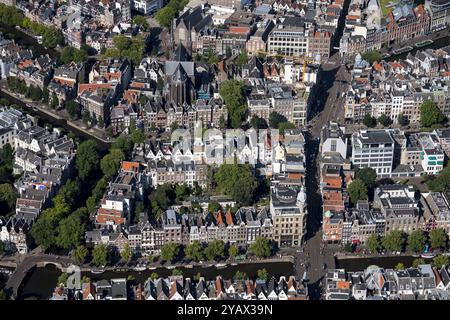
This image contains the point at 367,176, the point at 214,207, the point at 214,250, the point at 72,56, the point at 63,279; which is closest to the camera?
the point at 63,279

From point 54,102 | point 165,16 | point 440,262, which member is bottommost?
point 440,262

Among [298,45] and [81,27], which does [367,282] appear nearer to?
[298,45]

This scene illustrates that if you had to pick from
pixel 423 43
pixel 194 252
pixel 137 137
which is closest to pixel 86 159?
pixel 137 137

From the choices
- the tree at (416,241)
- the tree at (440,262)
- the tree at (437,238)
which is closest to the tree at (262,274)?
the tree at (416,241)

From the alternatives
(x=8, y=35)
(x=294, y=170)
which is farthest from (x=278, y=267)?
(x=8, y=35)

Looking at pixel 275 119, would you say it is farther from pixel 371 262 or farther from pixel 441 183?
pixel 371 262

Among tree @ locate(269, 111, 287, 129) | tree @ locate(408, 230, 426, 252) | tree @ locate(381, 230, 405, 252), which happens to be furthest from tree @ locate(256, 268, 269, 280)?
tree @ locate(269, 111, 287, 129)

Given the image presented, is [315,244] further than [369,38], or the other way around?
[369,38]
